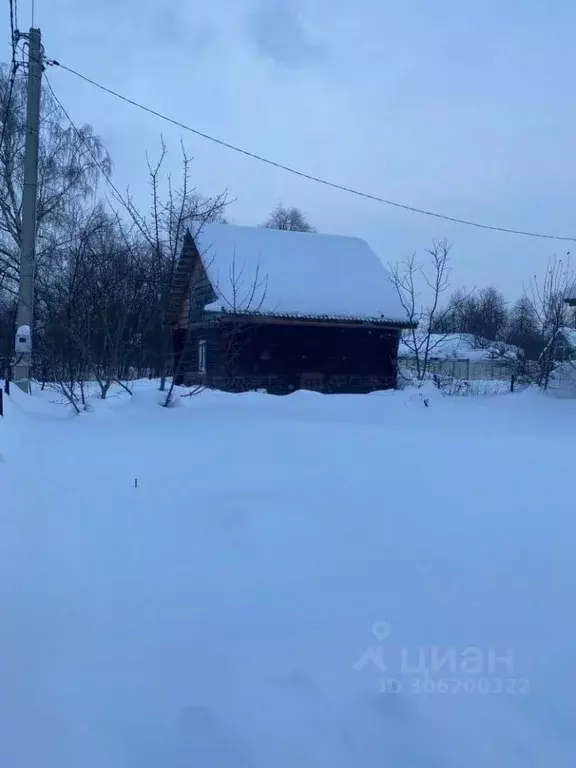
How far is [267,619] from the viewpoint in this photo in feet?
10.7

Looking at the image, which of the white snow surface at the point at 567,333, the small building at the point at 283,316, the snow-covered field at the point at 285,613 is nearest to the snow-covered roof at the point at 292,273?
the small building at the point at 283,316

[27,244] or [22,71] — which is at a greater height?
[22,71]

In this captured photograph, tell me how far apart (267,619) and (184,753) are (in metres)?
0.97

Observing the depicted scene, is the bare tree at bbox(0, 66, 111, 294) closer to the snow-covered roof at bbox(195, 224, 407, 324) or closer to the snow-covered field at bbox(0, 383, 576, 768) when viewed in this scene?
the snow-covered roof at bbox(195, 224, 407, 324)

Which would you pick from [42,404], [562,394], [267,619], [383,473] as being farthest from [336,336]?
[267,619]

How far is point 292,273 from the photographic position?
19.3 m

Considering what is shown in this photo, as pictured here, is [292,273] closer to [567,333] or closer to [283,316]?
[283,316]

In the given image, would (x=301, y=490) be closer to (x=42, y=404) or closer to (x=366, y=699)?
(x=366, y=699)

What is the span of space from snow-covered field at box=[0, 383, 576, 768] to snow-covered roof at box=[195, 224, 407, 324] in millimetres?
11340

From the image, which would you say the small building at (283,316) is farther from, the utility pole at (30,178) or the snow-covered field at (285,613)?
the snow-covered field at (285,613)

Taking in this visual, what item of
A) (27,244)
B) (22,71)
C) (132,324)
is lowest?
(132,324)

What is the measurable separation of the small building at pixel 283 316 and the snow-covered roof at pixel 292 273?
0.10 feet

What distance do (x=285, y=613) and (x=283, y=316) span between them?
1446 centimetres

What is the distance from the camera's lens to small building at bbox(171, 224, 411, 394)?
691 inches
